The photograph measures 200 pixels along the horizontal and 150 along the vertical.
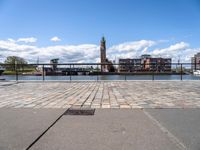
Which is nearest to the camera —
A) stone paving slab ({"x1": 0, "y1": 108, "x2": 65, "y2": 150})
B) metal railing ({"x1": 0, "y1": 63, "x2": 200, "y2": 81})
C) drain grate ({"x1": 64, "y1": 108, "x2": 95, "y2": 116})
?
stone paving slab ({"x1": 0, "y1": 108, "x2": 65, "y2": 150})

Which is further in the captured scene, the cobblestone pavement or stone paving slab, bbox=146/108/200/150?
the cobblestone pavement

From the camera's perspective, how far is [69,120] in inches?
154

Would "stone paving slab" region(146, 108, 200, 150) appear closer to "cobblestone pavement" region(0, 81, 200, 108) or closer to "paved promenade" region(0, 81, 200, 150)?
"paved promenade" region(0, 81, 200, 150)

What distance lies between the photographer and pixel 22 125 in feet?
11.8

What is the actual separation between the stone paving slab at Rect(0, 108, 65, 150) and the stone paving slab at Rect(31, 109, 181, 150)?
0.61 ft

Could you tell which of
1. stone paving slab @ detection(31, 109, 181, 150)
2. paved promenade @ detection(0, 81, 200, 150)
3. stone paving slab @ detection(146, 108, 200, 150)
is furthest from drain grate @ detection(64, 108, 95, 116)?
stone paving slab @ detection(146, 108, 200, 150)

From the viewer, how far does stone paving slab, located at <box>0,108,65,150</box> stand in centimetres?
278

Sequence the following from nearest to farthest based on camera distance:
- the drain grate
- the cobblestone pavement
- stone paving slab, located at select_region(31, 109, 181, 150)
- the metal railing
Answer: stone paving slab, located at select_region(31, 109, 181, 150) < the drain grate < the cobblestone pavement < the metal railing

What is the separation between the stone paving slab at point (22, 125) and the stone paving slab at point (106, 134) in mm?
186

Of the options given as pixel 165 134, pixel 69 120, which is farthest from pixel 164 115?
pixel 69 120

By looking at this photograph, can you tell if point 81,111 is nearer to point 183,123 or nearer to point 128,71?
point 183,123

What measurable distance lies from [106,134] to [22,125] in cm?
150

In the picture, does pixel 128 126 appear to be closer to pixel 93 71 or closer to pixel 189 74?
pixel 93 71

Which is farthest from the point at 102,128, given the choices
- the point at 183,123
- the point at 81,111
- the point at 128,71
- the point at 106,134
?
the point at 128,71
